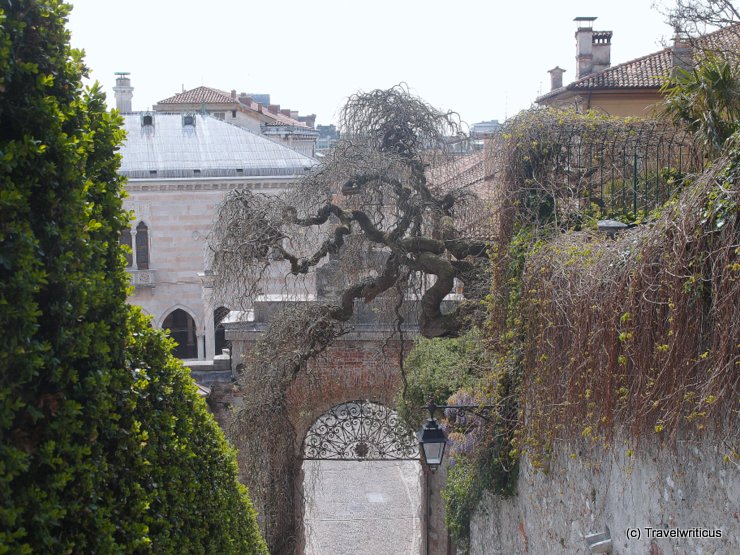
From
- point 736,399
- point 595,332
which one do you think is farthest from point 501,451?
point 736,399

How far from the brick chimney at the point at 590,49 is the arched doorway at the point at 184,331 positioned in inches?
583

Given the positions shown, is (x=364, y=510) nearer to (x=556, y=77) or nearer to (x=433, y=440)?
(x=433, y=440)

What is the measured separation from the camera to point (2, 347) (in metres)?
2.99

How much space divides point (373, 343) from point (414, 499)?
766 cm

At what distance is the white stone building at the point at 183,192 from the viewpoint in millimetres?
28500

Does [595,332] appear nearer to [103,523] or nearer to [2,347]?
[103,523]

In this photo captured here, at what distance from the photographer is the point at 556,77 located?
1201 inches

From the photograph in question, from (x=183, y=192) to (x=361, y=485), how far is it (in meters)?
11.6

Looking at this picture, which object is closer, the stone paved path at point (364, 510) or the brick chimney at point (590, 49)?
the stone paved path at point (364, 510)

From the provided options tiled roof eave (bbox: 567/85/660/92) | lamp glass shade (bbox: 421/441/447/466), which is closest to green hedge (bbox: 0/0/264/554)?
lamp glass shade (bbox: 421/441/447/466)

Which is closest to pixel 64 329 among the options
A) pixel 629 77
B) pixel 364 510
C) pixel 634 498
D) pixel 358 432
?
pixel 634 498

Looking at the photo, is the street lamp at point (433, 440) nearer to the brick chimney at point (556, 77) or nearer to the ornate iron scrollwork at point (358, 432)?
the ornate iron scrollwork at point (358, 432)

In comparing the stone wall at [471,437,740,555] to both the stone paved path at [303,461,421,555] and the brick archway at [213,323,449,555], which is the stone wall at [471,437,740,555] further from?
the stone paved path at [303,461,421,555]

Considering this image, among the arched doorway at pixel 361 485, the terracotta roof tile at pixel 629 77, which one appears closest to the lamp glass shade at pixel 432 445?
the arched doorway at pixel 361 485
